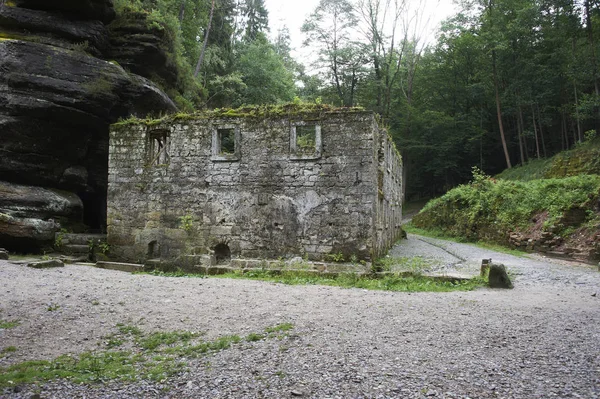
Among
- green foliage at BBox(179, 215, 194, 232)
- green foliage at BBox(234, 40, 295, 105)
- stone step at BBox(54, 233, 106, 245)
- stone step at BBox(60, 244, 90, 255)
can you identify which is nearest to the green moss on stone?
green foliage at BBox(179, 215, 194, 232)

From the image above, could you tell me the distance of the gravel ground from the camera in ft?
11.8

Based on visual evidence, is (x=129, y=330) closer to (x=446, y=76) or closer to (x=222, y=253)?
(x=222, y=253)

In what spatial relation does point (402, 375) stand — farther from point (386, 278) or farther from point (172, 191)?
point (172, 191)

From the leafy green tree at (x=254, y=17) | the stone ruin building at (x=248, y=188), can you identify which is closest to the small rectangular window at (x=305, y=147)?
the stone ruin building at (x=248, y=188)

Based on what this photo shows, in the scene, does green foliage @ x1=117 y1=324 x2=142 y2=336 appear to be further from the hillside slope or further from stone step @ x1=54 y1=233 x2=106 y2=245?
the hillside slope

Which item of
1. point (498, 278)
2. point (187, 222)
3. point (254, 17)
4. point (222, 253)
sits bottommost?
point (498, 278)

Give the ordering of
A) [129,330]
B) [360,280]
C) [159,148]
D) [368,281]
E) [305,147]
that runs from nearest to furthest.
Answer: [129,330] → [368,281] → [360,280] → [305,147] → [159,148]

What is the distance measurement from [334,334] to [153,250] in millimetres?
8590

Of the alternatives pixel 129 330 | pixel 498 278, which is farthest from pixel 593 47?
pixel 129 330

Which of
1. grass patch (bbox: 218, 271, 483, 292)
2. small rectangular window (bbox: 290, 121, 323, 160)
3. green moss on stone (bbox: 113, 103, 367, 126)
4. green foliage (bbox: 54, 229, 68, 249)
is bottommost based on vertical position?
grass patch (bbox: 218, 271, 483, 292)

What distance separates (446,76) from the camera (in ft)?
111

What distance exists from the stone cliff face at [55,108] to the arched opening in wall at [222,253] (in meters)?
5.10

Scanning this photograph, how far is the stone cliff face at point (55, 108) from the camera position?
39.2 ft

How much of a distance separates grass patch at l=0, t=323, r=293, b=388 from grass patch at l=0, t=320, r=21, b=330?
31.8 inches
